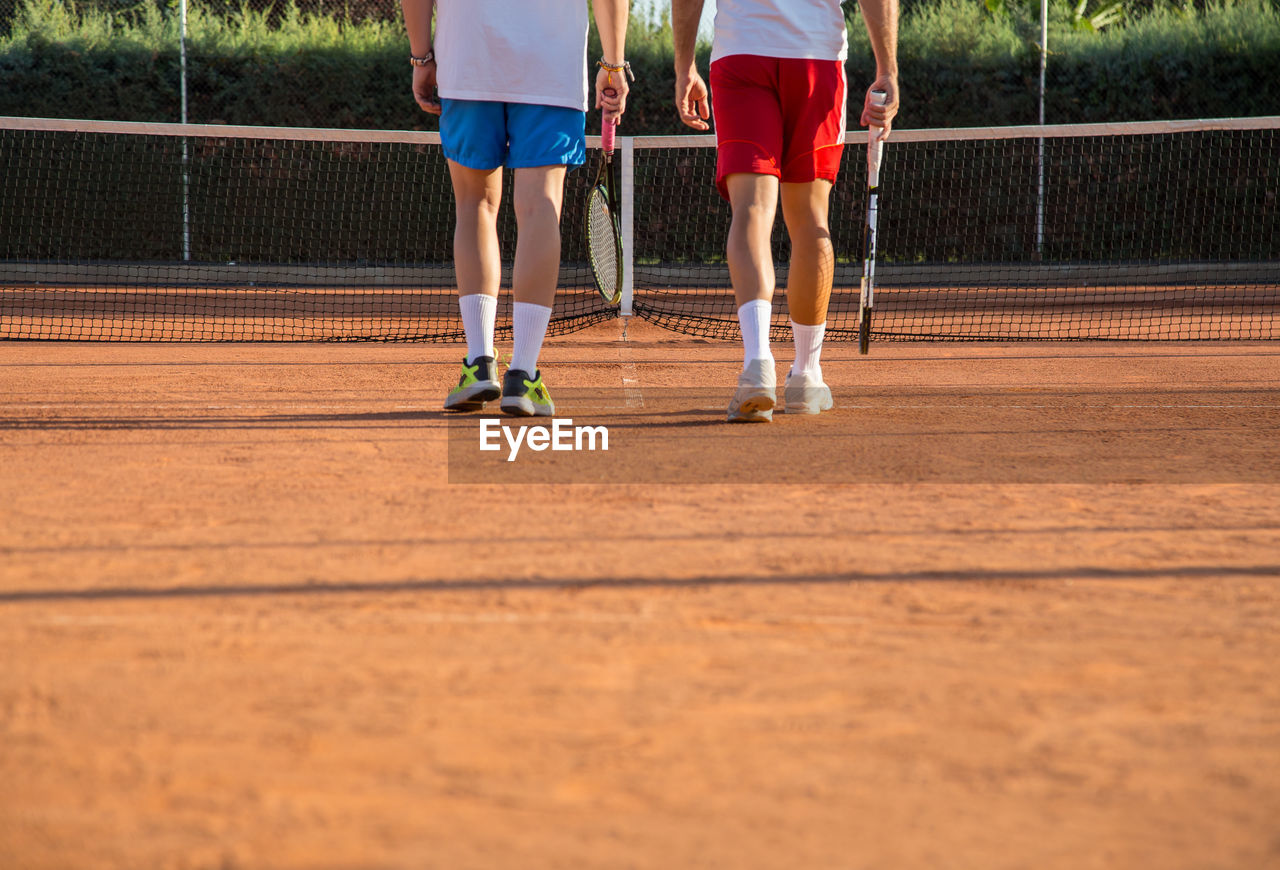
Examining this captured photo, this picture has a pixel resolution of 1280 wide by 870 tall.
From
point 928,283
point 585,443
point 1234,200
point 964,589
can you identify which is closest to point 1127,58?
point 1234,200

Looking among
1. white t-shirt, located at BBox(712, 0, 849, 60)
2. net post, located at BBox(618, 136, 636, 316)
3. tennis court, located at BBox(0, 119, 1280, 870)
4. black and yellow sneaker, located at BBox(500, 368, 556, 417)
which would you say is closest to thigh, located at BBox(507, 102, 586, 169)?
white t-shirt, located at BBox(712, 0, 849, 60)

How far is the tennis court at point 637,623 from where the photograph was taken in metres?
1.36

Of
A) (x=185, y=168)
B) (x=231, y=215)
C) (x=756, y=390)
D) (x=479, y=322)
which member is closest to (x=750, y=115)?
(x=756, y=390)

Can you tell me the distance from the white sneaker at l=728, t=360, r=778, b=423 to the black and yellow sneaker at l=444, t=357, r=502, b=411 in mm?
795

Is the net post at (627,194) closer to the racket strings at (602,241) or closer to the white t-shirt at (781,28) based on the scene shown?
the racket strings at (602,241)

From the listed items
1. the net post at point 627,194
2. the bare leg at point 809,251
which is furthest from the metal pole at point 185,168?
the bare leg at point 809,251

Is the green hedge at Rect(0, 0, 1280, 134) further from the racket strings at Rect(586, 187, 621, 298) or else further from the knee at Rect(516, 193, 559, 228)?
the knee at Rect(516, 193, 559, 228)

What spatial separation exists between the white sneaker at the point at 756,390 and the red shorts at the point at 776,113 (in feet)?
2.03

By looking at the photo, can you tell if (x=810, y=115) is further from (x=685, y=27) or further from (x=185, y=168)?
(x=185, y=168)

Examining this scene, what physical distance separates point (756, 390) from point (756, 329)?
21 centimetres

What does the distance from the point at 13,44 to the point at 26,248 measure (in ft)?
9.29

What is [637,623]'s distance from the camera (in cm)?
202

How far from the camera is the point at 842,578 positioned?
229 centimetres

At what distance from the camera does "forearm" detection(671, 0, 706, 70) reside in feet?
14.4
